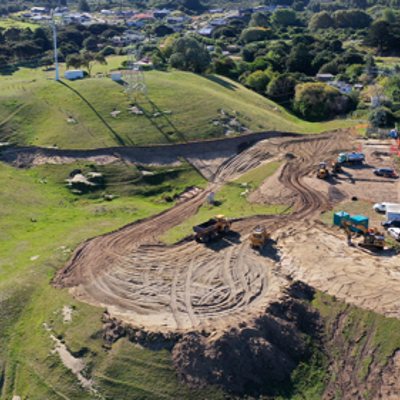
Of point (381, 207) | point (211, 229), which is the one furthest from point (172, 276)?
point (381, 207)

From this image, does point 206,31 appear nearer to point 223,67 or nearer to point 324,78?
point 324,78

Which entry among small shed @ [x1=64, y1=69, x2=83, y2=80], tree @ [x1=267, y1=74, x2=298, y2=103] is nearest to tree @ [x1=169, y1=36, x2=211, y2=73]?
tree @ [x1=267, y1=74, x2=298, y2=103]

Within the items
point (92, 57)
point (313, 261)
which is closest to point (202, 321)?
point (313, 261)

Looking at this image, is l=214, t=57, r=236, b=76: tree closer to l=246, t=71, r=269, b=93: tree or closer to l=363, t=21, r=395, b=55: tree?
l=246, t=71, r=269, b=93: tree

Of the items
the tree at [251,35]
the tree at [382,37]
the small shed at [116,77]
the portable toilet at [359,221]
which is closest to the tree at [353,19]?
the tree at [251,35]

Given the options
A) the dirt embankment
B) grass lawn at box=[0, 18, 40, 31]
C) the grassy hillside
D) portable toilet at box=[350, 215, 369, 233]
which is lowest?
grass lawn at box=[0, 18, 40, 31]

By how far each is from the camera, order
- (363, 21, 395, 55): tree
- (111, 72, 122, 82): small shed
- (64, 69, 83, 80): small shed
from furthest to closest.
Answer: (363, 21, 395, 55): tree
(64, 69, 83, 80): small shed
(111, 72, 122, 82): small shed

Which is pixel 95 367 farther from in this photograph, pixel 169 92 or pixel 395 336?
pixel 169 92
